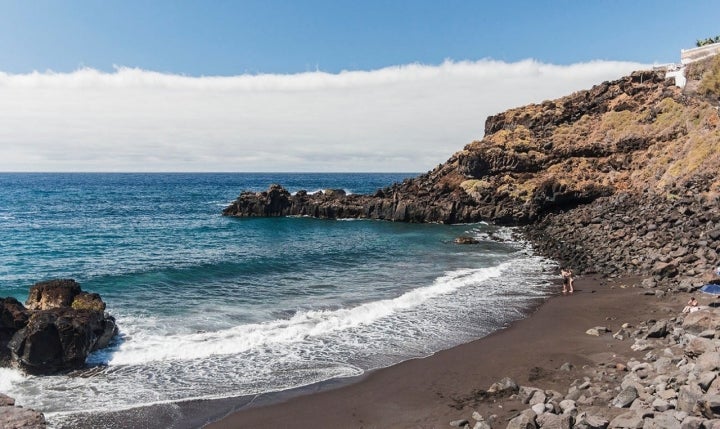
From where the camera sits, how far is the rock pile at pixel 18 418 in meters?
12.1

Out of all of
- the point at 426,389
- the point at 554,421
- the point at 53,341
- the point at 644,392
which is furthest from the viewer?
the point at 53,341

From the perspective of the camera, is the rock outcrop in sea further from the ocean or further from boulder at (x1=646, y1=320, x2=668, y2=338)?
boulder at (x1=646, y1=320, x2=668, y2=338)

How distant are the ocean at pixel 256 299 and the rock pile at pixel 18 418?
135 cm

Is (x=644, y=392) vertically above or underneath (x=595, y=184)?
underneath

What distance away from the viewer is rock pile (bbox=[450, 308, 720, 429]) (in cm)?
993

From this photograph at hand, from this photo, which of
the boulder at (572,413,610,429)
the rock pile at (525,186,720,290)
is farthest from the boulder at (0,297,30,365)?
the rock pile at (525,186,720,290)

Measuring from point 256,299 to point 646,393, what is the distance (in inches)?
802

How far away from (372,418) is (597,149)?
2424 inches

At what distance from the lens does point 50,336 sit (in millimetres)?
17391

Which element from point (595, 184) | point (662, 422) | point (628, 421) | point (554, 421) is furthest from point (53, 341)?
point (595, 184)

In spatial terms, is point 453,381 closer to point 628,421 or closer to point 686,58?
point 628,421

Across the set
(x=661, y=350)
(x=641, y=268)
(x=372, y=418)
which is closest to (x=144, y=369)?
(x=372, y=418)

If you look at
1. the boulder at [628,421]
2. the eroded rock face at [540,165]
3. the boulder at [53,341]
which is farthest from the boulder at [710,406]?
the eroded rock face at [540,165]

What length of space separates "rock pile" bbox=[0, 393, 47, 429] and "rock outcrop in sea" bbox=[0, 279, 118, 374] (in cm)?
441
